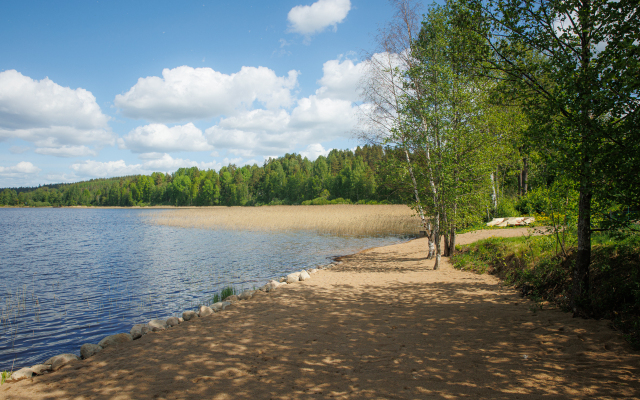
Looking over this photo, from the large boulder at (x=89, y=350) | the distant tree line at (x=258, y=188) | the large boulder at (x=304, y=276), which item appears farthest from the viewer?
the distant tree line at (x=258, y=188)

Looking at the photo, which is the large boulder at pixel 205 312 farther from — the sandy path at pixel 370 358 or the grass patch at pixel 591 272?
the grass patch at pixel 591 272

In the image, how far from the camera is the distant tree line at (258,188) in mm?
88750

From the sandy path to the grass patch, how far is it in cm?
40

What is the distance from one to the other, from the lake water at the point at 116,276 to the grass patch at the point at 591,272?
9.20 m

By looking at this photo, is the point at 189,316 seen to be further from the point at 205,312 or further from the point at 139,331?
the point at 139,331

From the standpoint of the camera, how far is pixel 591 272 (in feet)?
22.7

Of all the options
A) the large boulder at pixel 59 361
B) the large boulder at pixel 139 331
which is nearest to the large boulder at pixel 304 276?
the large boulder at pixel 139 331

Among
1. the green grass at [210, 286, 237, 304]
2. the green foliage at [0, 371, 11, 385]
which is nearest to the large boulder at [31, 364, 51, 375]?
the green foliage at [0, 371, 11, 385]

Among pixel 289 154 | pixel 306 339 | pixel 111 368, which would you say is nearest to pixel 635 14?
pixel 306 339

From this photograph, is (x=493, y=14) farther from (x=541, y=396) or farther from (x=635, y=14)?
(x=541, y=396)

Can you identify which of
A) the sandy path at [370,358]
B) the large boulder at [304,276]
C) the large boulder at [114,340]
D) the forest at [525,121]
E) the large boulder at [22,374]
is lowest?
the large boulder at [114,340]

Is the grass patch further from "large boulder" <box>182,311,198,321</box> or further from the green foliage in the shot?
the green foliage

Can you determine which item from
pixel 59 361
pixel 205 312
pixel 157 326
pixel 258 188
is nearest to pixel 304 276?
pixel 205 312

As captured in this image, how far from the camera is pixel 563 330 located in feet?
19.5
